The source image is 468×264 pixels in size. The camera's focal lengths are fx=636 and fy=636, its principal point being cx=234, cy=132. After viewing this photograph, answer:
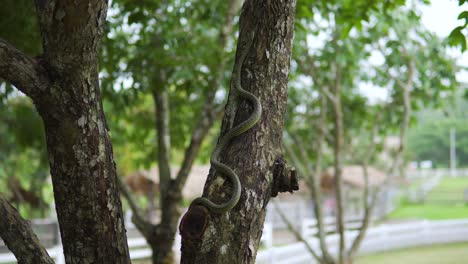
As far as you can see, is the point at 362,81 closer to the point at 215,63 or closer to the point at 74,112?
the point at 215,63

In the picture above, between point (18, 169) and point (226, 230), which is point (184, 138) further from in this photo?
point (18, 169)

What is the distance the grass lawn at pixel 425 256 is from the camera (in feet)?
41.3

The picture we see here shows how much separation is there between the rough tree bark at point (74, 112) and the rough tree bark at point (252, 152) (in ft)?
1.09

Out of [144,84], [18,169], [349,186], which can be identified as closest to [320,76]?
[144,84]

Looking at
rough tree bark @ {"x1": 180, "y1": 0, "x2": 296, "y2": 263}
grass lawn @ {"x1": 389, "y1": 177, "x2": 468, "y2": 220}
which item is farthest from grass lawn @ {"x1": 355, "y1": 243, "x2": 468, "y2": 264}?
rough tree bark @ {"x1": 180, "y1": 0, "x2": 296, "y2": 263}

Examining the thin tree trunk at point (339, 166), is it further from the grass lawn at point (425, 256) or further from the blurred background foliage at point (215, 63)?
the grass lawn at point (425, 256)

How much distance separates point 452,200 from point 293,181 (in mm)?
25159

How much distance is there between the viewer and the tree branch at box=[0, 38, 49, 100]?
6.80ft

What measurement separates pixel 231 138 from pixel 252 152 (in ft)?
0.36

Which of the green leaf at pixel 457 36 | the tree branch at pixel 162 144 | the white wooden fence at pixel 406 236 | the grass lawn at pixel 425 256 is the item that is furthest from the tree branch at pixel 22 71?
the grass lawn at pixel 425 256

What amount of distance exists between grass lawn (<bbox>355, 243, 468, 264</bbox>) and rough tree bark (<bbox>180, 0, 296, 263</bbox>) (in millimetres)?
10789

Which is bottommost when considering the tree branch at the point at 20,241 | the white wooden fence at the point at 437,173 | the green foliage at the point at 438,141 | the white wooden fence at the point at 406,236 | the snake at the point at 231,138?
the white wooden fence at the point at 406,236

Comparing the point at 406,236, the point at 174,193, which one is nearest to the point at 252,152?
the point at 174,193

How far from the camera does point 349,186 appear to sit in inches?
796
